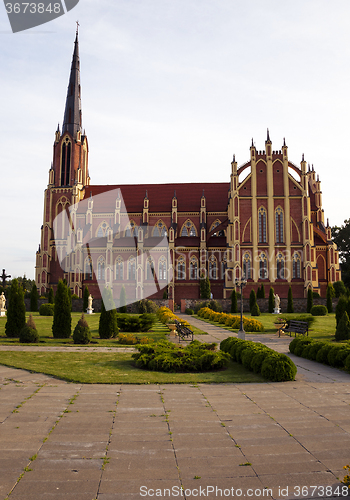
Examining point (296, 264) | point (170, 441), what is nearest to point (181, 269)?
point (296, 264)

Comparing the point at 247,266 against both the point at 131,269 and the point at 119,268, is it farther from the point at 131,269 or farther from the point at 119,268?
the point at 119,268

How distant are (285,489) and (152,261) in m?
47.1

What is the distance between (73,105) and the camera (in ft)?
193

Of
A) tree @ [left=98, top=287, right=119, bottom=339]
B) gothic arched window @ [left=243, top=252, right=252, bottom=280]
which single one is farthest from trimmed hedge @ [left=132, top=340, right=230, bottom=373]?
gothic arched window @ [left=243, top=252, right=252, bottom=280]

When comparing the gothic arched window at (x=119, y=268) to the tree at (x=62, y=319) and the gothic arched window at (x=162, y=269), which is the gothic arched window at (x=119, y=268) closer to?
the gothic arched window at (x=162, y=269)

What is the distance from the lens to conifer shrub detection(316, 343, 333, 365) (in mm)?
12180

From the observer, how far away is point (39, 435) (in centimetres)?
582

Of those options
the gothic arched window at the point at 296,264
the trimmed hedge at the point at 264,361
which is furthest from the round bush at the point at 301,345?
the gothic arched window at the point at 296,264

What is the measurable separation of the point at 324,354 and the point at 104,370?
7.11 metres

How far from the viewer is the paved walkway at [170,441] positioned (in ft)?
14.1

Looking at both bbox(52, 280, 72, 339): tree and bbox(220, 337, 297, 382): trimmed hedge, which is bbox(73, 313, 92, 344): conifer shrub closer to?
bbox(52, 280, 72, 339): tree

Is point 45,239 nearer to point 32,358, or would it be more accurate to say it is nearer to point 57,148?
point 57,148

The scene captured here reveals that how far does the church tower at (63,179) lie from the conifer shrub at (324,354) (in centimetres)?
4608

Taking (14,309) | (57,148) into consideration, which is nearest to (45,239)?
(57,148)
